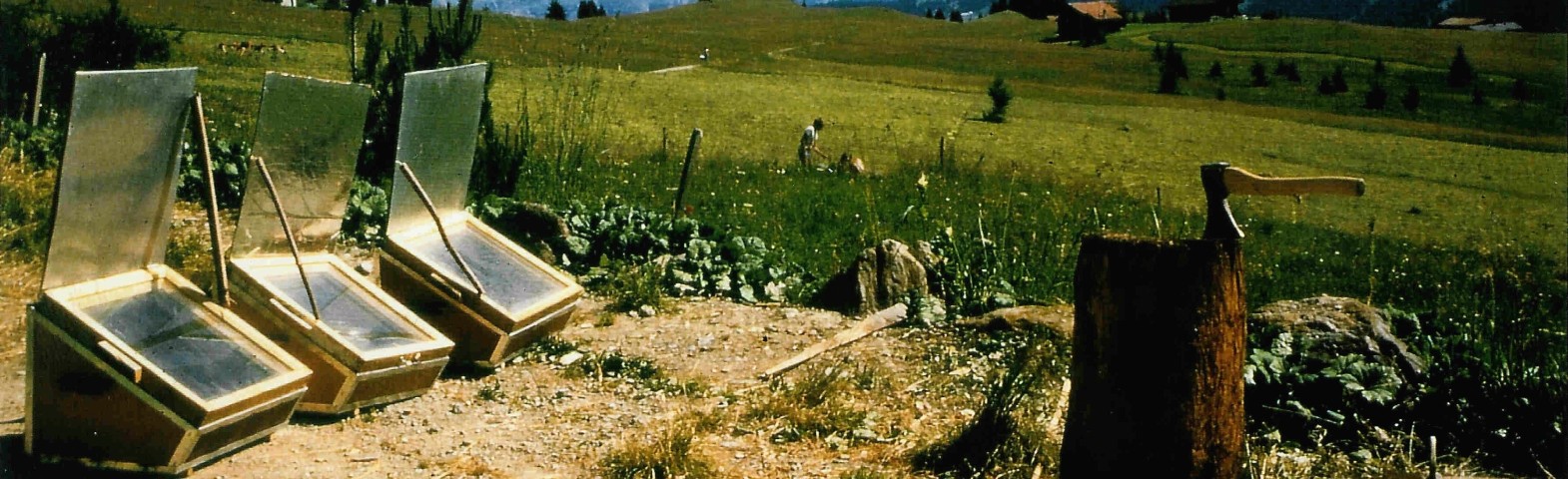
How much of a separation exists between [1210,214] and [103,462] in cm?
397

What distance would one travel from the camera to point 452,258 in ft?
21.8

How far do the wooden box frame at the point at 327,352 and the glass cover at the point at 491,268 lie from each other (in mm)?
708

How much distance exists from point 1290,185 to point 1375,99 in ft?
162

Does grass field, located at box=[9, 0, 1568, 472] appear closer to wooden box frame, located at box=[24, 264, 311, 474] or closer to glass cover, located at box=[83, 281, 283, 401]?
glass cover, located at box=[83, 281, 283, 401]

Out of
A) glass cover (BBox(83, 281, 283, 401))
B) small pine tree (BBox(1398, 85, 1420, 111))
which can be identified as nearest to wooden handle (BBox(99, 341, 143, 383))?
glass cover (BBox(83, 281, 283, 401))

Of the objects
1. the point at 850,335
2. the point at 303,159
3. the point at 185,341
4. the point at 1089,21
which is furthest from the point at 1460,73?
the point at 185,341

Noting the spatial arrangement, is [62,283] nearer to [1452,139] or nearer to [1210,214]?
[1210,214]

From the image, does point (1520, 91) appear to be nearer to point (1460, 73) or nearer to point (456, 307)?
→ point (1460, 73)

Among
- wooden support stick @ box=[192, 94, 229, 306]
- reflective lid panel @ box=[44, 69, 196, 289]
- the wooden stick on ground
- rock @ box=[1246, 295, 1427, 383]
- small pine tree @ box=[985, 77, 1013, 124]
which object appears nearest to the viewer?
reflective lid panel @ box=[44, 69, 196, 289]

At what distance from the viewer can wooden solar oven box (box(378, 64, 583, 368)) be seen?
640 cm

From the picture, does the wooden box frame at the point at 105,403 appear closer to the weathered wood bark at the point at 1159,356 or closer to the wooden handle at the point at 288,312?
the wooden handle at the point at 288,312

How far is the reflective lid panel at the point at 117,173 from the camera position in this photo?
15.0 feet

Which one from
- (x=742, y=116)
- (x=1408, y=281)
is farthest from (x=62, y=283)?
(x=742, y=116)

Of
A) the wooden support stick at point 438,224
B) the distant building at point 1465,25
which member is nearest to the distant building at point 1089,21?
the distant building at point 1465,25
